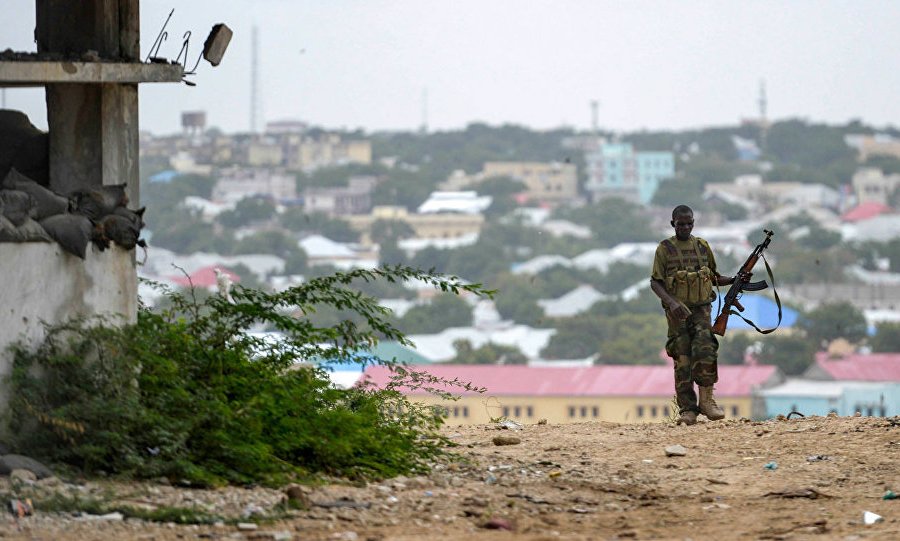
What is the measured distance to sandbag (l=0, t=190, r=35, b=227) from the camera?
6.77 meters

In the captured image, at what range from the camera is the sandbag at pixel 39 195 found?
6.92m

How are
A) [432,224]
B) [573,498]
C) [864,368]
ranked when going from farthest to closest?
[432,224] < [864,368] < [573,498]

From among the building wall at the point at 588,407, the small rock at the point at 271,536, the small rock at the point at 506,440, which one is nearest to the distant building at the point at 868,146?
the building wall at the point at 588,407

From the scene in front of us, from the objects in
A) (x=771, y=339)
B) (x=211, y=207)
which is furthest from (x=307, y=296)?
(x=211, y=207)

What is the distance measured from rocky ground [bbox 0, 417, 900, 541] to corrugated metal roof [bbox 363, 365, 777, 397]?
5863cm

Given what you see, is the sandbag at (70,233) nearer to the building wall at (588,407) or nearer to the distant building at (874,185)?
the building wall at (588,407)

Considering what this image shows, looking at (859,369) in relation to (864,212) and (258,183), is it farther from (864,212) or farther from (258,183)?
(258,183)

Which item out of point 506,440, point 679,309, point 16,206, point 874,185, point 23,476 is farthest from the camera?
point 874,185

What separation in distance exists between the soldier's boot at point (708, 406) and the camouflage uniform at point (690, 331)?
42mm

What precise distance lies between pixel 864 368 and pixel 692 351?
2638 inches

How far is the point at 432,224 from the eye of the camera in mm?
138375

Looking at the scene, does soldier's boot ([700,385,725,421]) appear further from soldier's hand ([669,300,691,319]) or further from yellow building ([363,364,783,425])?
yellow building ([363,364,783,425])

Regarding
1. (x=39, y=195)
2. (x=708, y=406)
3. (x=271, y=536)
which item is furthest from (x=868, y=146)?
(x=271, y=536)

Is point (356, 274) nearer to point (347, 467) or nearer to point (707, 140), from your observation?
point (347, 467)
